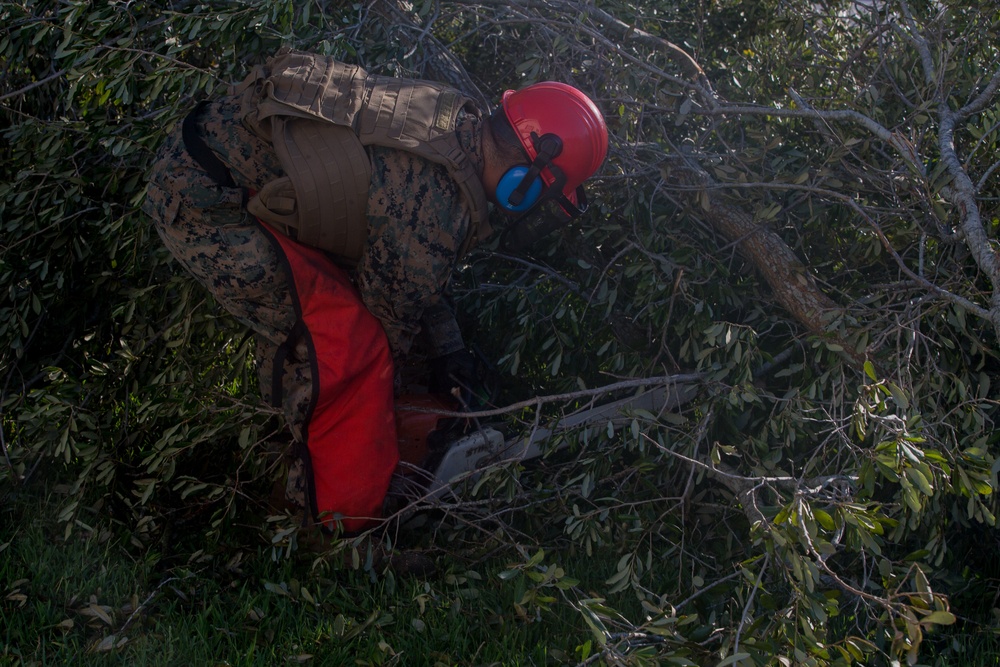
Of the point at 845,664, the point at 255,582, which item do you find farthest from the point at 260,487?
the point at 845,664

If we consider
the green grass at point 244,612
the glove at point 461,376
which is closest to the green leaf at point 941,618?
the green grass at point 244,612

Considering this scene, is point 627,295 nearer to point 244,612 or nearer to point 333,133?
point 333,133

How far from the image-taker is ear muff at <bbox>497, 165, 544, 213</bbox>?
2.86 m

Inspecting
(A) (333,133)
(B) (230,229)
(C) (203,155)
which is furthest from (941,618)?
(C) (203,155)

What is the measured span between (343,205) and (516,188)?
56 centimetres

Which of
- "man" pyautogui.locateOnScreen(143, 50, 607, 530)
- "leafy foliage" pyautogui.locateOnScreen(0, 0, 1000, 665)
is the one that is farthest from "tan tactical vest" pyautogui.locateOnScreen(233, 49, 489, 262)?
"leafy foliage" pyautogui.locateOnScreen(0, 0, 1000, 665)

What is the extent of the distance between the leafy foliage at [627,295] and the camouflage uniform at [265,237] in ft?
1.01

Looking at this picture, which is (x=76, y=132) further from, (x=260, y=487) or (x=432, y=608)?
(x=432, y=608)

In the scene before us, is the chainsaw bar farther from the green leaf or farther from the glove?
the green leaf

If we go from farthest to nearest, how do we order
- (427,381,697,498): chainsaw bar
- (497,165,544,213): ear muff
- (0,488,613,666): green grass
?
(427,381,697,498): chainsaw bar, (497,165,544,213): ear muff, (0,488,613,666): green grass

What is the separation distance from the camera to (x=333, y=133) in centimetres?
279

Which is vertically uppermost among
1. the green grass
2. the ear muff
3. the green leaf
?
the green leaf

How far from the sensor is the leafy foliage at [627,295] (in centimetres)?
282

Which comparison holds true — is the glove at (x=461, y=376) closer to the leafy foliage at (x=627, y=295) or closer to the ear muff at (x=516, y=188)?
the leafy foliage at (x=627, y=295)
